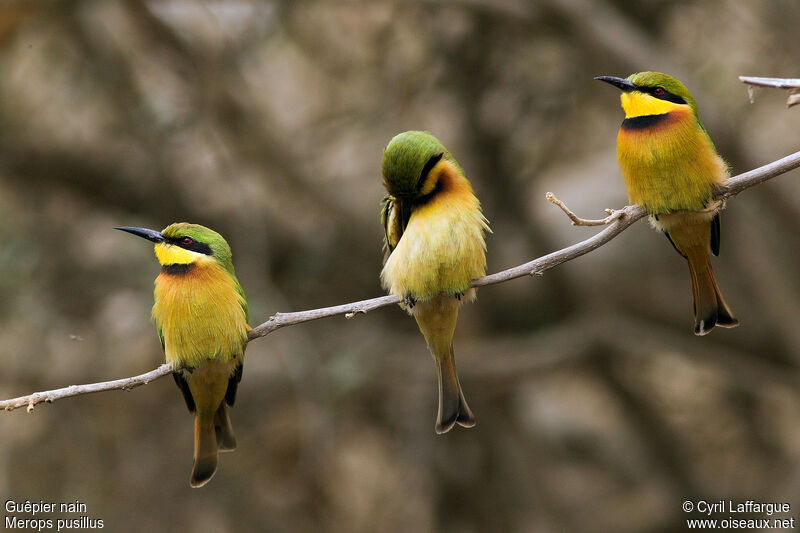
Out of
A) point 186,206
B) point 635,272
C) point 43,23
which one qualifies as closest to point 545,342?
point 635,272

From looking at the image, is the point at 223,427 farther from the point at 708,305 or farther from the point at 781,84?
the point at 781,84

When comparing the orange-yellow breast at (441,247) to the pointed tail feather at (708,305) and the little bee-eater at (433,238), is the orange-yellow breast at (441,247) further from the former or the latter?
the pointed tail feather at (708,305)

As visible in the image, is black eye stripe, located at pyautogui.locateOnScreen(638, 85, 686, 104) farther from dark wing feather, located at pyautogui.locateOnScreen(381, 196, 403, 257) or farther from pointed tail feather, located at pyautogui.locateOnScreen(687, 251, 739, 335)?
dark wing feather, located at pyautogui.locateOnScreen(381, 196, 403, 257)

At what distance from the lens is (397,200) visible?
2.85 metres

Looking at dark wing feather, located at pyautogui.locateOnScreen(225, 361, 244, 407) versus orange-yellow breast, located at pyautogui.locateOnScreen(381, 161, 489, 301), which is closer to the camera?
orange-yellow breast, located at pyautogui.locateOnScreen(381, 161, 489, 301)

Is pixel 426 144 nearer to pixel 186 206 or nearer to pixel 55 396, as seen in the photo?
pixel 55 396

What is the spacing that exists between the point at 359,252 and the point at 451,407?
303 centimetres

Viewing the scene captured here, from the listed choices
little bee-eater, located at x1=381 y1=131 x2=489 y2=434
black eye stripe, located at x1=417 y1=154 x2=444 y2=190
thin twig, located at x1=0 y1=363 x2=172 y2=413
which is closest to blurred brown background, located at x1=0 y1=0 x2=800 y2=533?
little bee-eater, located at x1=381 y1=131 x2=489 y2=434

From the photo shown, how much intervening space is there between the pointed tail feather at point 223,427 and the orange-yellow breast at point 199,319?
24cm

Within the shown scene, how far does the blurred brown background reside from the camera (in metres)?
5.17

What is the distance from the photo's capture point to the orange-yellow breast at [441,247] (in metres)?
2.76

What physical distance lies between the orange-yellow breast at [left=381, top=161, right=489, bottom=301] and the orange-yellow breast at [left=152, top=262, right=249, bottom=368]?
1.71 ft

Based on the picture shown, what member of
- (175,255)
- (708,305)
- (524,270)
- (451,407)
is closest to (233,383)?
(175,255)

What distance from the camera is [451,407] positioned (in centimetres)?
281
